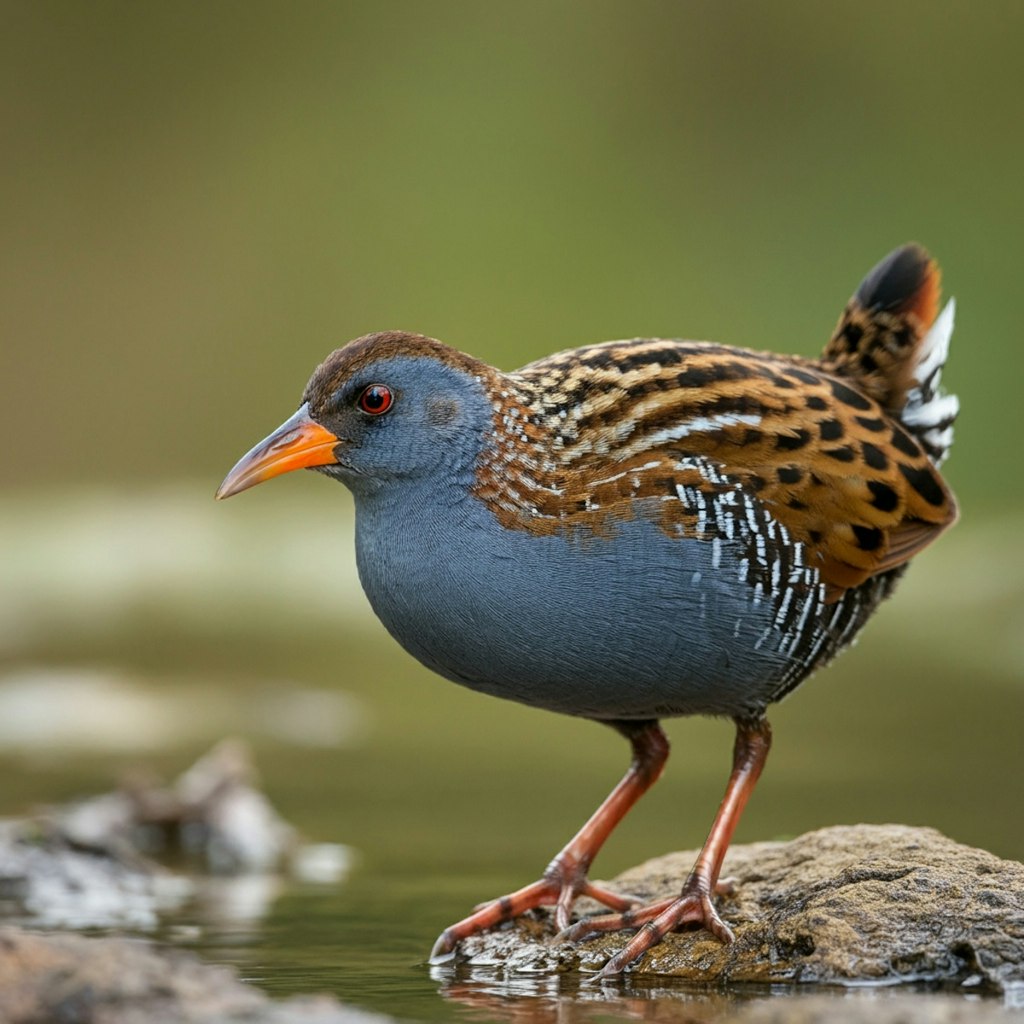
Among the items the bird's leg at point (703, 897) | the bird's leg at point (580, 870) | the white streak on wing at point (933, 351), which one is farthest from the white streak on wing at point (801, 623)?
the white streak on wing at point (933, 351)

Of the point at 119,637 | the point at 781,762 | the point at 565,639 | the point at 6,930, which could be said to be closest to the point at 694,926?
the point at 565,639

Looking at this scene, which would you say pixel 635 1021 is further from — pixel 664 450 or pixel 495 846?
pixel 495 846

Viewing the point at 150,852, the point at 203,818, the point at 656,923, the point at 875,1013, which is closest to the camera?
the point at 875,1013

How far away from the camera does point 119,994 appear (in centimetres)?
463

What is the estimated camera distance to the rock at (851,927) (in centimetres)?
578

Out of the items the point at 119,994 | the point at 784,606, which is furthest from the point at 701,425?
the point at 119,994

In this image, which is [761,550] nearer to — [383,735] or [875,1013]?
[875,1013]

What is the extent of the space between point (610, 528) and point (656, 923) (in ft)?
3.93

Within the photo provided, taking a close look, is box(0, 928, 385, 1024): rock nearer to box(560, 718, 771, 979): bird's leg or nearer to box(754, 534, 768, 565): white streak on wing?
box(560, 718, 771, 979): bird's leg

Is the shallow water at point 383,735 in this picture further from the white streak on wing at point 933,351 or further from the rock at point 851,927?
the white streak on wing at point 933,351

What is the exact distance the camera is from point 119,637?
15.3 metres

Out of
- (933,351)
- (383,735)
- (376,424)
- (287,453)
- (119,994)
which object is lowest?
(119,994)

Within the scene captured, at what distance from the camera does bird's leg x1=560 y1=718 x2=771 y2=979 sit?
20.1 ft

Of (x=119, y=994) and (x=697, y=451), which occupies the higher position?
(x=697, y=451)
